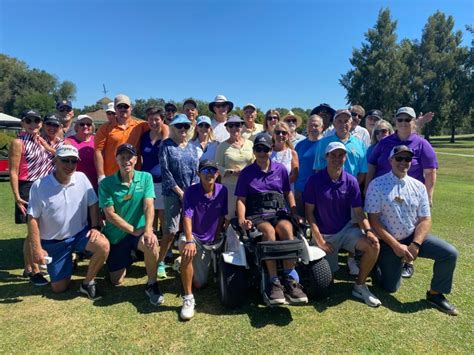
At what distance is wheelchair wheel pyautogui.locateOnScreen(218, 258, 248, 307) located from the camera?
3854 millimetres

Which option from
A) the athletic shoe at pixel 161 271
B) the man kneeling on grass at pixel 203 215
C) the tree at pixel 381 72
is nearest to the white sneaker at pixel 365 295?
the man kneeling on grass at pixel 203 215

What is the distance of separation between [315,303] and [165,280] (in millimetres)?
2091

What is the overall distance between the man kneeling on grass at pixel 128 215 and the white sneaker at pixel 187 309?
39cm

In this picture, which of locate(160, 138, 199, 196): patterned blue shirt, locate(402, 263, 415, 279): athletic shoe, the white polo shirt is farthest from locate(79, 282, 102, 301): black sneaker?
locate(402, 263, 415, 279): athletic shoe

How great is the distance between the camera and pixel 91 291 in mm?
4227

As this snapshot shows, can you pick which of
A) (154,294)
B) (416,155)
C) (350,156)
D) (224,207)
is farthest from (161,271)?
(416,155)

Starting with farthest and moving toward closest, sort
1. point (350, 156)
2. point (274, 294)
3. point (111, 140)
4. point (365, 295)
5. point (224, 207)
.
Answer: point (111, 140) → point (350, 156) → point (224, 207) → point (365, 295) → point (274, 294)

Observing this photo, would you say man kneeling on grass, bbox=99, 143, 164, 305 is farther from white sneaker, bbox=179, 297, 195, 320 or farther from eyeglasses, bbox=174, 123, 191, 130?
eyeglasses, bbox=174, 123, 191, 130

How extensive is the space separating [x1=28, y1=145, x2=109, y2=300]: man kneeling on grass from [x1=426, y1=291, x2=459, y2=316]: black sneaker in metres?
4.02

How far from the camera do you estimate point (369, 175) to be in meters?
5.28

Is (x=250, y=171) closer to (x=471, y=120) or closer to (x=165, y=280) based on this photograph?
(x=165, y=280)

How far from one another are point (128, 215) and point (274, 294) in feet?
6.93

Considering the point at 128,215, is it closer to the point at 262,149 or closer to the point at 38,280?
the point at 38,280

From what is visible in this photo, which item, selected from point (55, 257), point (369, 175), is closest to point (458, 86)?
point (369, 175)
